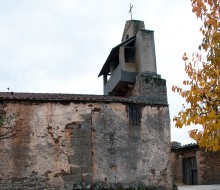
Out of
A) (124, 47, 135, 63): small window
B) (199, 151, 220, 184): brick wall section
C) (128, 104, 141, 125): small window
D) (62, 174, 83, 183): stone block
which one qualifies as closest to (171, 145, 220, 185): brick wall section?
(199, 151, 220, 184): brick wall section

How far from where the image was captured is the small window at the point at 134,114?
15.9 m

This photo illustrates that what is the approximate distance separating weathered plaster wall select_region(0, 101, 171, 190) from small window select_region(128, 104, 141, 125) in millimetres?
140

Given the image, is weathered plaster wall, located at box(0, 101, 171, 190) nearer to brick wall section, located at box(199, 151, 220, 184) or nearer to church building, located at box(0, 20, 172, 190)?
church building, located at box(0, 20, 172, 190)

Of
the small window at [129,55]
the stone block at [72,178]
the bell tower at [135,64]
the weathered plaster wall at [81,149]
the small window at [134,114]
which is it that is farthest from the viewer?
the small window at [129,55]

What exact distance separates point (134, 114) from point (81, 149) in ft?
9.52

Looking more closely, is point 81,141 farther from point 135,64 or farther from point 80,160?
point 135,64

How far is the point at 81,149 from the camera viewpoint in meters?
14.8

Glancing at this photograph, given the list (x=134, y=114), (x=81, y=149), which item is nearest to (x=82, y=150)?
(x=81, y=149)

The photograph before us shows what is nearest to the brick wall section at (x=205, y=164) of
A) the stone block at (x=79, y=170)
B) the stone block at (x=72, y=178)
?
the stone block at (x=79, y=170)

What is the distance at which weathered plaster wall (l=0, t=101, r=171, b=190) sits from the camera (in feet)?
47.0

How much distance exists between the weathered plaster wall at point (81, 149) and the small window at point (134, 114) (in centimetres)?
14

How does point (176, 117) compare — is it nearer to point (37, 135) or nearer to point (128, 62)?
point (37, 135)

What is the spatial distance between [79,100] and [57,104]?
0.94 m

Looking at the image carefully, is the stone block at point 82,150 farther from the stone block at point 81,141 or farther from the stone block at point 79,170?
the stone block at point 79,170
